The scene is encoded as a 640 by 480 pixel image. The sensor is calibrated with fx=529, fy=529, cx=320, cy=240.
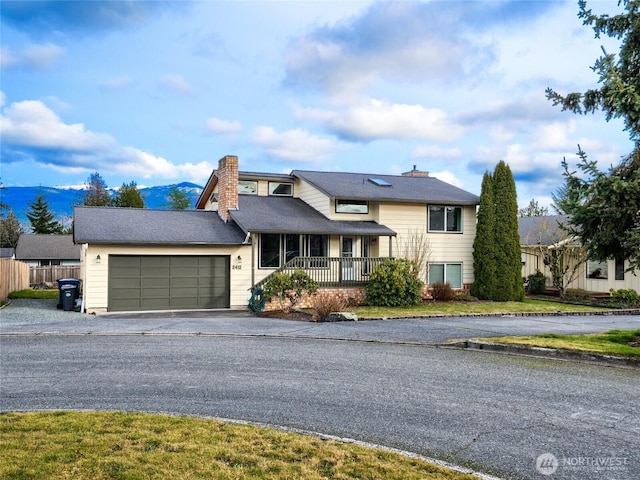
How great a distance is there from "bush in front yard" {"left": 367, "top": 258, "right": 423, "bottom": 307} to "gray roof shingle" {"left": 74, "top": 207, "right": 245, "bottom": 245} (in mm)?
5726

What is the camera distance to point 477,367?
988cm

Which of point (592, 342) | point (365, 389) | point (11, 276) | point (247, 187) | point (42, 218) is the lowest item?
point (365, 389)

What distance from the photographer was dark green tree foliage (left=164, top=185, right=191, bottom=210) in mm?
58469

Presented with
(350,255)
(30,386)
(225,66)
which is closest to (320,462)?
(30,386)

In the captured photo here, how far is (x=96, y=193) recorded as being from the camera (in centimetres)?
5703

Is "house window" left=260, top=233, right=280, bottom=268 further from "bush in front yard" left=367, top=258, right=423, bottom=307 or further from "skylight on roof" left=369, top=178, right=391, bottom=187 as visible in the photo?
"skylight on roof" left=369, top=178, right=391, bottom=187

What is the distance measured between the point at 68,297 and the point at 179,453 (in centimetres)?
1711

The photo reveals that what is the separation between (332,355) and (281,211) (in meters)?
14.1

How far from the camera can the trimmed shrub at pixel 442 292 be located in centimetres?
2406

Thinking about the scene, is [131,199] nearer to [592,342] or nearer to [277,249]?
[277,249]

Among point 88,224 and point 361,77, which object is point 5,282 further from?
point 361,77

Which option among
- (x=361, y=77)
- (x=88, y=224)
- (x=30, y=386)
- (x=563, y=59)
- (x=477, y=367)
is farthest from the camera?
(x=88, y=224)

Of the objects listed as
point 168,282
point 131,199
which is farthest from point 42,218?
point 168,282

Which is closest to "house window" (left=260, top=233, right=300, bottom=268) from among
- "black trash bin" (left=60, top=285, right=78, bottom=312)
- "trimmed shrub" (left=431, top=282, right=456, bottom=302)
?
"trimmed shrub" (left=431, top=282, right=456, bottom=302)
